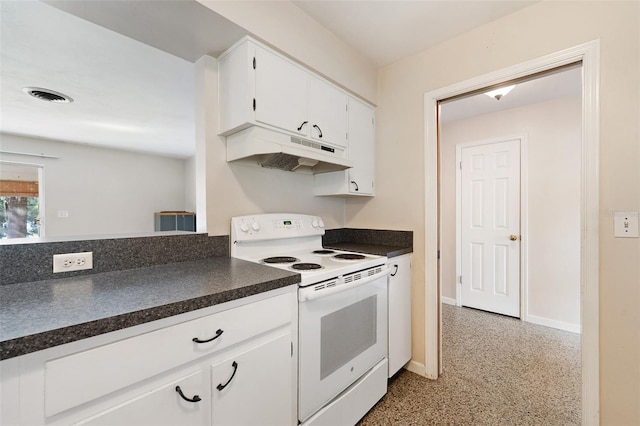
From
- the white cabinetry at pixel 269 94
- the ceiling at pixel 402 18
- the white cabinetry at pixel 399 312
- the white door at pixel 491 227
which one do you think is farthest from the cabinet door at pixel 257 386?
the white door at pixel 491 227

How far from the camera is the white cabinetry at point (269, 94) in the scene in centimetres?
140

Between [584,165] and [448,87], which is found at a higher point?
[448,87]

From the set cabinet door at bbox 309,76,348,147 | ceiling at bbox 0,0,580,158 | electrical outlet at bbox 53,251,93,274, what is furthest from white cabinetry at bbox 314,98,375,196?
electrical outlet at bbox 53,251,93,274

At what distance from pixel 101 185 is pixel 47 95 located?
3.05m

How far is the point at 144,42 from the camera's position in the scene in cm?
140

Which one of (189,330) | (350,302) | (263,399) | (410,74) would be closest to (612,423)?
(350,302)

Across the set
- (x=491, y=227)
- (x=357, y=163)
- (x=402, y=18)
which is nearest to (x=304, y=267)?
(x=357, y=163)

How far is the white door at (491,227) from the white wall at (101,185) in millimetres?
5754

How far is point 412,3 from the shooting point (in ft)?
5.09

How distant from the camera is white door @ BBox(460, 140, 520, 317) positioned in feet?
9.71

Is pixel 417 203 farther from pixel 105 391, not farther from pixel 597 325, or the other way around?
pixel 105 391

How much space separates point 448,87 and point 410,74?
35cm

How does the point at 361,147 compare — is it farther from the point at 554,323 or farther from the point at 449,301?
the point at 554,323

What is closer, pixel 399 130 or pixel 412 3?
pixel 412 3
